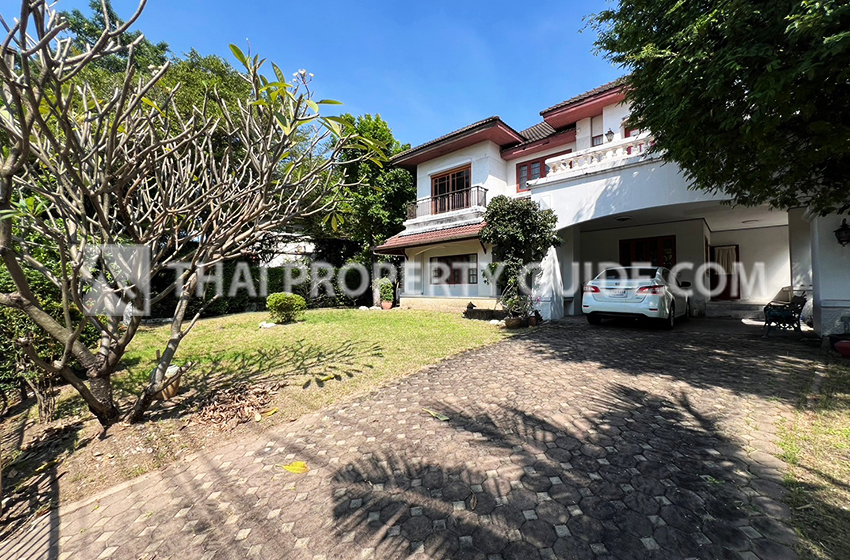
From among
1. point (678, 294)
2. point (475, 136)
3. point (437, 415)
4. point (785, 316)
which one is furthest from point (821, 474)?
point (475, 136)

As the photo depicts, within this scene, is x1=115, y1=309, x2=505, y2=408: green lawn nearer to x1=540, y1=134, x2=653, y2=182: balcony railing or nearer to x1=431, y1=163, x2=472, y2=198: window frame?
x1=540, y1=134, x2=653, y2=182: balcony railing

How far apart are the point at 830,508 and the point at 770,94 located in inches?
157

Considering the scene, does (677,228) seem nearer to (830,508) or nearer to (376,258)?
(830,508)

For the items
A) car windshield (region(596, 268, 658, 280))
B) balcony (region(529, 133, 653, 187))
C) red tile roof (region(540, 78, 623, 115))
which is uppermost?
red tile roof (region(540, 78, 623, 115))

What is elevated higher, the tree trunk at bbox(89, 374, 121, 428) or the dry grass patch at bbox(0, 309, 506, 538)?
the tree trunk at bbox(89, 374, 121, 428)

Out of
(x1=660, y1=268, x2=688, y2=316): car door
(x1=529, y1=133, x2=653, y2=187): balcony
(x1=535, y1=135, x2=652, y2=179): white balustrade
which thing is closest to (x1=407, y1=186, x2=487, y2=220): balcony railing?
(x1=529, y1=133, x2=653, y2=187): balcony

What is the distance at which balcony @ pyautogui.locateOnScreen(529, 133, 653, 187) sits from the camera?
8.44 metres

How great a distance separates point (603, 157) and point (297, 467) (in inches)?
402

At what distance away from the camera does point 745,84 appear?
4.17 m

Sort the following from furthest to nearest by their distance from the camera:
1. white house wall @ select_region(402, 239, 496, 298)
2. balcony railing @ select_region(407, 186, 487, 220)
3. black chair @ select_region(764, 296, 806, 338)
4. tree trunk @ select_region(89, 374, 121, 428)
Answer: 1. white house wall @ select_region(402, 239, 496, 298)
2. balcony railing @ select_region(407, 186, 487, 220)
3. black chair @ select_region(764, 296, 806, 338)
4. tree trunk @ select_region(89, 374, 121, 428)

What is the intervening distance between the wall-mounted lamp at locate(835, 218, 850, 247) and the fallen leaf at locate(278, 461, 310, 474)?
33.1 feet

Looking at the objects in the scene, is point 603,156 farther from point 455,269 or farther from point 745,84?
point 455,269

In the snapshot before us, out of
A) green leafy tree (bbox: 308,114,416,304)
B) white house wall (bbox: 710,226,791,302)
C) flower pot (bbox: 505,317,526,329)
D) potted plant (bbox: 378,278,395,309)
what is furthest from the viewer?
green leafy tree (bbox: 308,114,416,304)

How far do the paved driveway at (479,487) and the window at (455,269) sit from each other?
10.0 m
